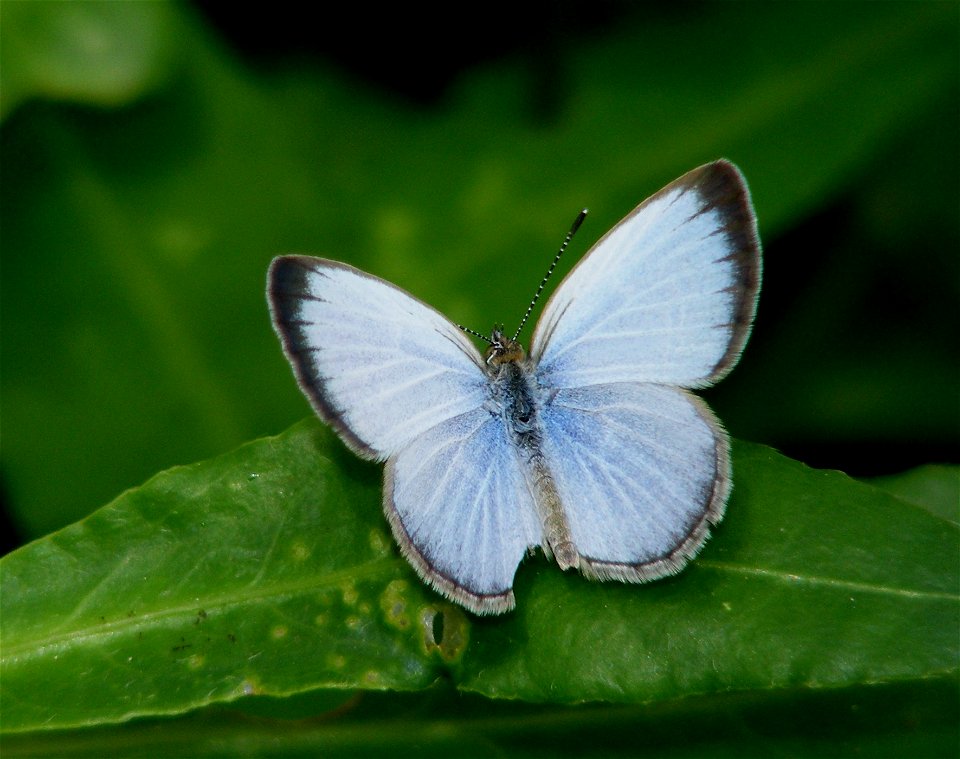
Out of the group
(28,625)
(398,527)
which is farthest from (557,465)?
(28,625)

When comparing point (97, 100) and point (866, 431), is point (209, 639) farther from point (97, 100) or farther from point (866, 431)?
point (866, 431)

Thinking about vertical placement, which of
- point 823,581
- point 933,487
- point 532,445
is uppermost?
point 532,445

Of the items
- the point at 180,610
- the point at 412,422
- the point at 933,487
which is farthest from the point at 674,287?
the point at 180,610

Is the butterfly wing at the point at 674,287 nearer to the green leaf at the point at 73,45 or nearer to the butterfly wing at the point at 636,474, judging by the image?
the butterfly wing at the point at 636,474

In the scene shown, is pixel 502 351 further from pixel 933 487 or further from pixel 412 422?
pixel 933 487

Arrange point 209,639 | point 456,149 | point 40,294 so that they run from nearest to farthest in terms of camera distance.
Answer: point 209,639, point 40,294, point 456,149

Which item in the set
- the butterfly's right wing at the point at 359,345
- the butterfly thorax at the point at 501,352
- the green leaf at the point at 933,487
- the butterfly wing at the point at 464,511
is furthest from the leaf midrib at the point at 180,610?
the green leaf at the point at 933,487
